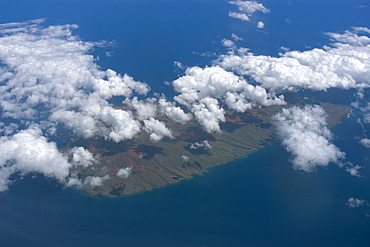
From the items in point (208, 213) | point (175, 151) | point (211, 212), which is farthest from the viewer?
point (175, 151)

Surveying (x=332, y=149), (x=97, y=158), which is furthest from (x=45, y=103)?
(x=332, y=149)

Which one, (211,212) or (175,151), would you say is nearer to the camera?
(211,212)

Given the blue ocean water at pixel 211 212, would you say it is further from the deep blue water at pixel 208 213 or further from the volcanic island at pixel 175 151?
the volcanic island at pixel 175 151

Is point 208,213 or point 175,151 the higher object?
point 175,151

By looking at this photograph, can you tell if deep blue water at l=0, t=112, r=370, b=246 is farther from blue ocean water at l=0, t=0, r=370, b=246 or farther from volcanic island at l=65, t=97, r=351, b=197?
volcanic island at l=65, t=97, r=351, b=197

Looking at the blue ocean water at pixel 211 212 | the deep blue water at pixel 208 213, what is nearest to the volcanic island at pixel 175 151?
the blue ocean water at pixel 211 212

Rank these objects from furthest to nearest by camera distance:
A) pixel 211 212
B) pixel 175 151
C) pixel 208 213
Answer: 1. pixel 175 151
2. pixel 211 212
3. pixel 208 213

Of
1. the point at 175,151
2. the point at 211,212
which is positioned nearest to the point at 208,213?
the point at 211,212

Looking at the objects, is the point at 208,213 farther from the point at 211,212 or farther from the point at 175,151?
the point at 175,151

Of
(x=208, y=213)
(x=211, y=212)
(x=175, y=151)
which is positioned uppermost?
(x=175, y=151)
